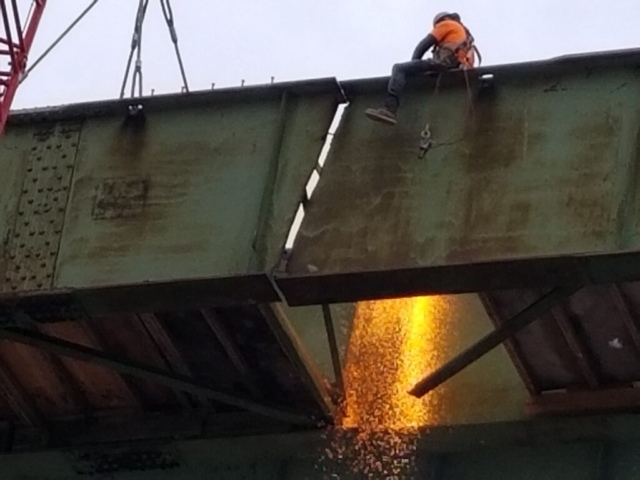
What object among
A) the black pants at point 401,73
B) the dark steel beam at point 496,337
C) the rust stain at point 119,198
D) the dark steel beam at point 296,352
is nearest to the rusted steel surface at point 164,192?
the rust stain at point 119,198

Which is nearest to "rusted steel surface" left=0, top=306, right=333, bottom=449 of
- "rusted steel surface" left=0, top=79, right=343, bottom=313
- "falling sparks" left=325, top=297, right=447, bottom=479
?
"falling sparks" left=325, top=297, right=447, bottom=479

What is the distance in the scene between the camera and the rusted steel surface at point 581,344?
13000 millimetres

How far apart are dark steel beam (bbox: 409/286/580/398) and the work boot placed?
1.83 m

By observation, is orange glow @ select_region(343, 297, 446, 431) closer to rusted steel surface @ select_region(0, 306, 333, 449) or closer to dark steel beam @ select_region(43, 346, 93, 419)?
rusted steel surface @ select_region(0, 306, 333, 449)

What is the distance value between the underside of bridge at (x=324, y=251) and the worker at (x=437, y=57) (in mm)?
149

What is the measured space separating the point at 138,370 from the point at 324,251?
3091mm

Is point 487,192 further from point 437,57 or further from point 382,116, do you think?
point 437,57

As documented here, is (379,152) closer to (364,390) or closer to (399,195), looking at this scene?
(399,195)

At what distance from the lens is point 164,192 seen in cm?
1285

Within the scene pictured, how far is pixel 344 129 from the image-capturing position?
12539 millimetres

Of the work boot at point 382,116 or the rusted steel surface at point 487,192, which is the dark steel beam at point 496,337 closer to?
the rusted steel surface at point 487,192

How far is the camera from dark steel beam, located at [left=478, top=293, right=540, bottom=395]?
1311cm

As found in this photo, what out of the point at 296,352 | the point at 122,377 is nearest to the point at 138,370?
the point at 122,377

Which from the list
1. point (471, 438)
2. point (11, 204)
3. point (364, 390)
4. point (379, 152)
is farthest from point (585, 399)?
point (11, 204)
